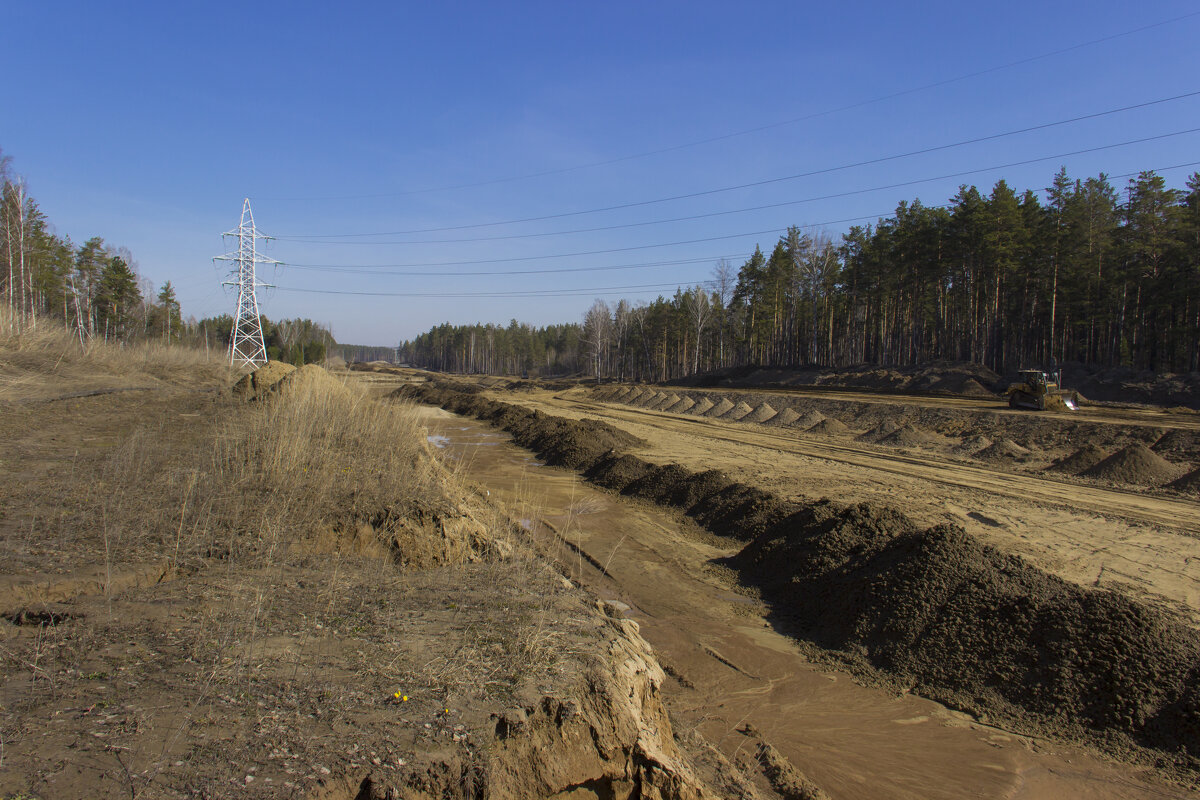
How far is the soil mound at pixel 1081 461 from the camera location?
15812 millimetres

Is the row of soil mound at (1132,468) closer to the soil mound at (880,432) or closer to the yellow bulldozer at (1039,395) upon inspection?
the soil mound at (880,432)

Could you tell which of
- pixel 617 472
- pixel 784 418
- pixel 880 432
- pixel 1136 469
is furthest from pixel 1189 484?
pixel 784 418

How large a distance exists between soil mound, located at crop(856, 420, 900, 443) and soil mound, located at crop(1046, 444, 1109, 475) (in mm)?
5636

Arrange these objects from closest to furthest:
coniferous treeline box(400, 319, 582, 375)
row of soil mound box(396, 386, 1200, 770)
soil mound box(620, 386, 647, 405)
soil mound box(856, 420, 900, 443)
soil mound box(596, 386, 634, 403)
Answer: row of soil mound box(396, 386, 1200, 770), soil mound box(856, 420, 900, 443), soil mound box(620, 386, 647, 405), soil mound box(596, 386, 634, 403), coniferous treeline box(400, 319, 582, 375)

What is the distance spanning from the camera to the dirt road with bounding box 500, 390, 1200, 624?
347 inches

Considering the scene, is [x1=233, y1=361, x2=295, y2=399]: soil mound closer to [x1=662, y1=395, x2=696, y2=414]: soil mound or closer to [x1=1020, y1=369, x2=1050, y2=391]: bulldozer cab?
[x1=662, y1=395, x2=696, y2=414]: soil mound

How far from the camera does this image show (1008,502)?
12.8 m

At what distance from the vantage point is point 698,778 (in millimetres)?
3969

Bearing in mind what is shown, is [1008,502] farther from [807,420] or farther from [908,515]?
[807,420]

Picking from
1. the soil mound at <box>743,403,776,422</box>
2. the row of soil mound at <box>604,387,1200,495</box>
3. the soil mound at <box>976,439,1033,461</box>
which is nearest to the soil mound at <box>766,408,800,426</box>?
the row of soil mound at <box>604,387,1200,495</box>

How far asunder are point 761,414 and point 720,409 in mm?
3332

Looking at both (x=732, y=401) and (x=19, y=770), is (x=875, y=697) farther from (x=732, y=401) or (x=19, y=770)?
(x=732, y=401)

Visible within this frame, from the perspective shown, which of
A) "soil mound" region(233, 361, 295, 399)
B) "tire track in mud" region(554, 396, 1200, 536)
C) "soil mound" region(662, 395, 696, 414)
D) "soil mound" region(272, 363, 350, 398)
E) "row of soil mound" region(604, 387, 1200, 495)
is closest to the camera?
"tire track in mud" region(554, 396, 1200, 536)

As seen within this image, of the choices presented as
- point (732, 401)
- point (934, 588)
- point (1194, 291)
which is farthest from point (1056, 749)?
point (1194, 291)
